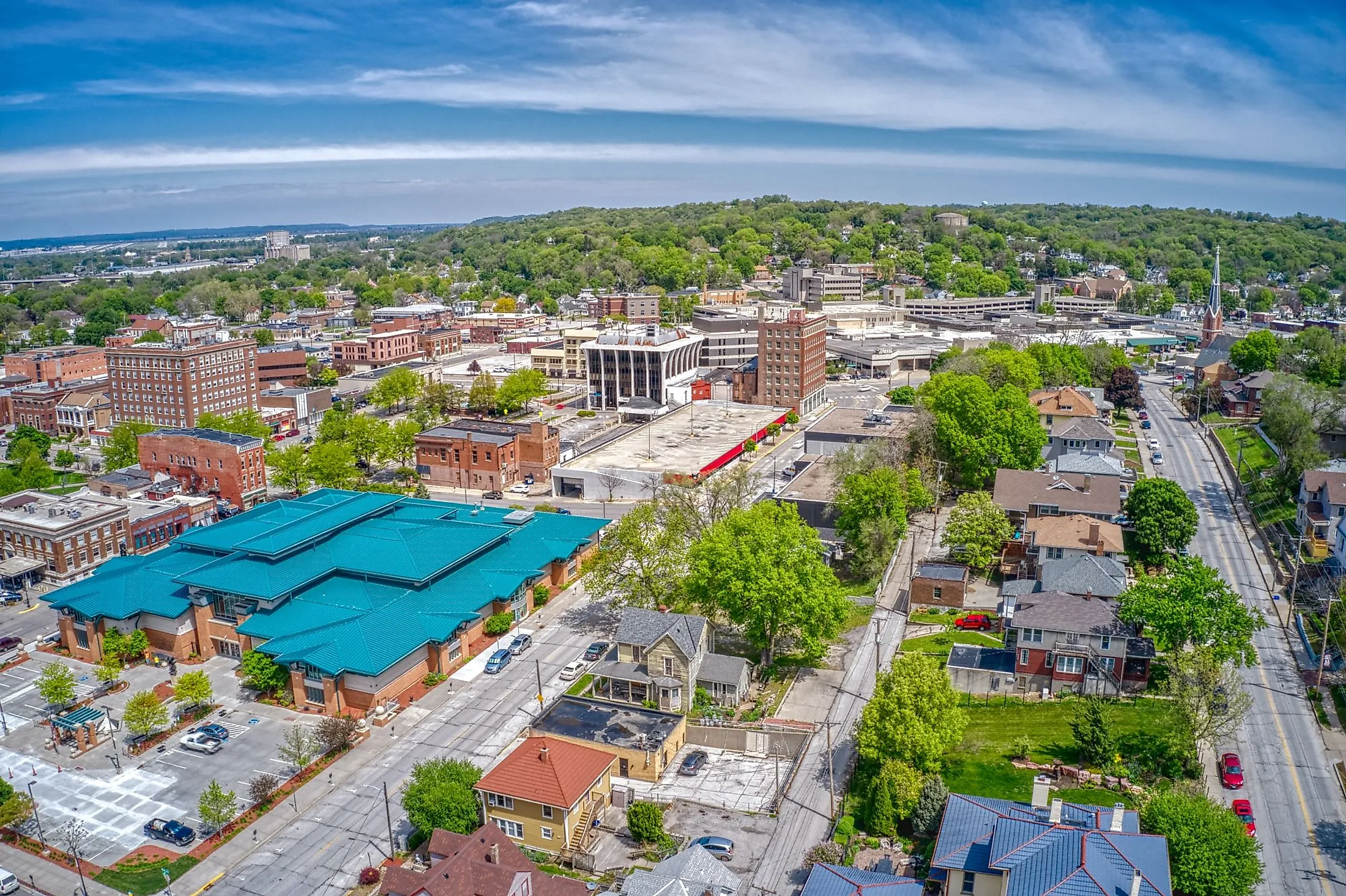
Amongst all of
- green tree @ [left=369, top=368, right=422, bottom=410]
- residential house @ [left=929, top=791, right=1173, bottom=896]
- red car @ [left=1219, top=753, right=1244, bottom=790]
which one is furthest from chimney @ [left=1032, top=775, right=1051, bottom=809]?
green tree @ [left=369, top=368, right=422, bottom=410]

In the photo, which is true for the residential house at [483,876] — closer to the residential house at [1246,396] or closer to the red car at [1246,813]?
the red car at [1246,813]

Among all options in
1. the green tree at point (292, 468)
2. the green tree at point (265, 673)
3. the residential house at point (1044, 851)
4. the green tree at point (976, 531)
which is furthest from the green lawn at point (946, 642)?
the green tree at point (292, 468)

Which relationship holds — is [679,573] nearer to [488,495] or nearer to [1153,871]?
[1153,871]

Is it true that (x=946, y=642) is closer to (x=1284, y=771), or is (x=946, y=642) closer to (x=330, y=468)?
(x=1284, y=771)

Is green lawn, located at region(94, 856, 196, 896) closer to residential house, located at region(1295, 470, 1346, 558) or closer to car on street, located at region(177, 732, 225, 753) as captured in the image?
car on street, located at region(177, 732, 225, 753)

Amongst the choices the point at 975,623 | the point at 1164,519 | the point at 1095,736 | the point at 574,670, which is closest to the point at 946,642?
the point at 975,623

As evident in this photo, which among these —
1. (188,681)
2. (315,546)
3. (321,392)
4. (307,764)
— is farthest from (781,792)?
(321,392)
